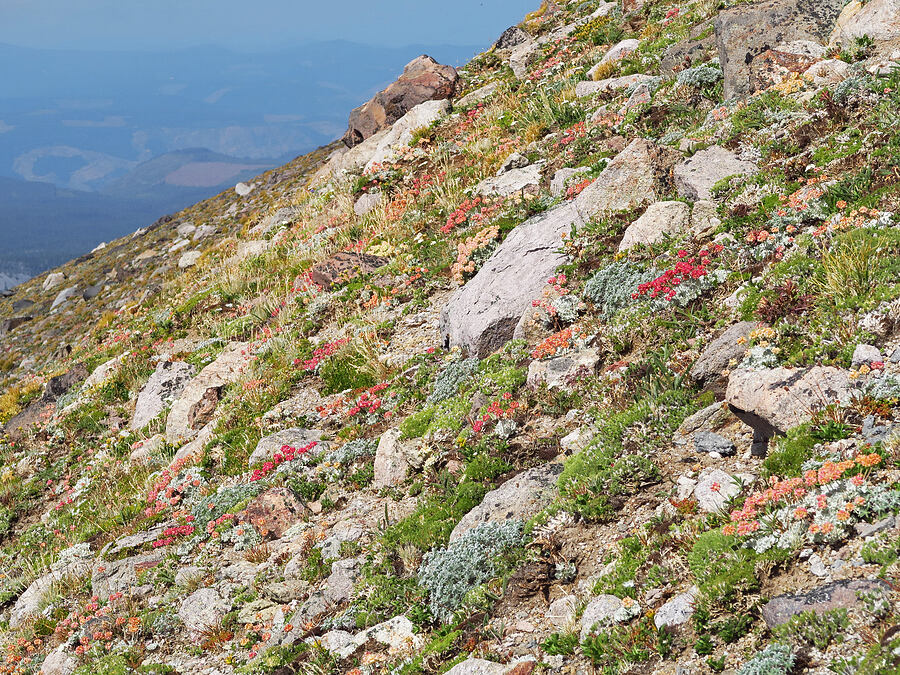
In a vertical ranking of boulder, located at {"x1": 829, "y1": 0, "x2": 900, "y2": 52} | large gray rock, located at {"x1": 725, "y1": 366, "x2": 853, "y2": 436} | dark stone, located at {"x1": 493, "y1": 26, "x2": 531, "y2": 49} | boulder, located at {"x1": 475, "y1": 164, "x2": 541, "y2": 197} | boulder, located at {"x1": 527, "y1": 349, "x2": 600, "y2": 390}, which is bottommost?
large gray rock, located at {"x1": 725, "y1": 366, "x2": 853, "y2": 436}

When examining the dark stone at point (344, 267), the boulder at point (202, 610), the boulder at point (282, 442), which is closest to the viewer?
the boulder at point (202, 610)

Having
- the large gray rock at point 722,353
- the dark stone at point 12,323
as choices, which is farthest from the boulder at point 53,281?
the large gray rock at point 722,353

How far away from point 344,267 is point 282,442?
18.6 ft

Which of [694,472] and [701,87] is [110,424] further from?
[701,87]

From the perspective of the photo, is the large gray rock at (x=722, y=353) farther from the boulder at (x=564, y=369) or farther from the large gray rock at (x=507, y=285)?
the large gray rock at (x=507, y=285)

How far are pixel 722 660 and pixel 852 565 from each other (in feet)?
3.52

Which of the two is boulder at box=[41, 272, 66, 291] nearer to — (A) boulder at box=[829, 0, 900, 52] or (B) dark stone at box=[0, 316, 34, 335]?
(B) dark stone at box=[0, 316, 34, 335]

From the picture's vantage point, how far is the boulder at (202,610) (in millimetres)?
7551

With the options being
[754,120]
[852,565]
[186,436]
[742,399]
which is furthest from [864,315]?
[186,436]

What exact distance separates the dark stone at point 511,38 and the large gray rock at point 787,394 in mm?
26523

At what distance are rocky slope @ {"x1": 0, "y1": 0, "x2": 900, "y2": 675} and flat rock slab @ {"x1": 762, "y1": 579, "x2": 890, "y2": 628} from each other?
2 cm

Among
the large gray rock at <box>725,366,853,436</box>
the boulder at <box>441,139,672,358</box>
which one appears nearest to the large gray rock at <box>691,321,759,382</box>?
the large gray rock at <box>725,366,853,436</box>

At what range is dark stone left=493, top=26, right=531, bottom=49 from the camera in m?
28.8

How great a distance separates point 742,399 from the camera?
5828 millimetres
